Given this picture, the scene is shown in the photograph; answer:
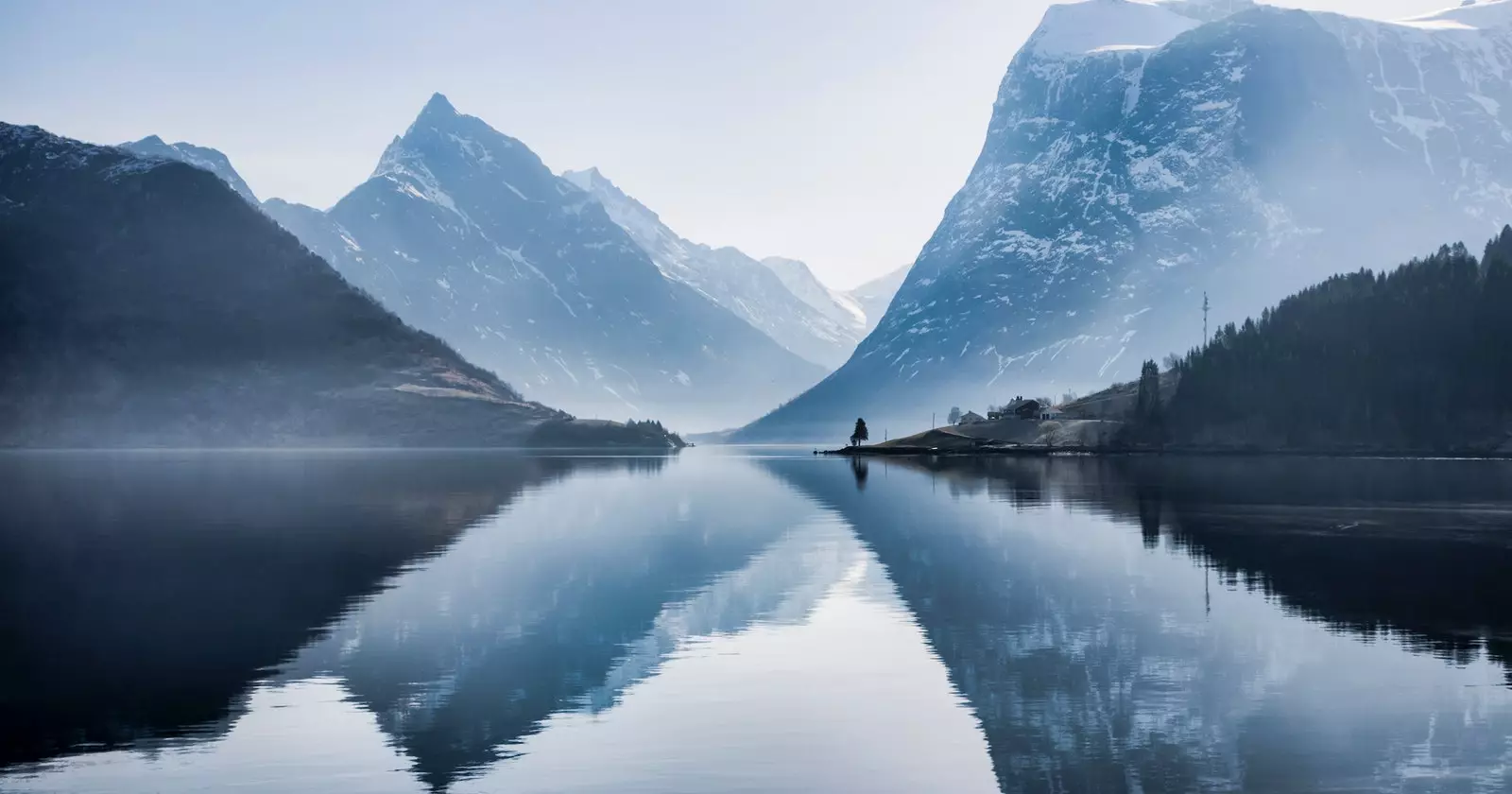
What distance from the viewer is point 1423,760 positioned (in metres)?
36.5

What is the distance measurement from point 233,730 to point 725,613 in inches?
1156

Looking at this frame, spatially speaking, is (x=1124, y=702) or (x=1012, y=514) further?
(x=1012, y=514)

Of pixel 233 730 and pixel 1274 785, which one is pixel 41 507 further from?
pixel 1274 785

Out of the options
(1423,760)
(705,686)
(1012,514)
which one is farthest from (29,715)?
(1012,514)

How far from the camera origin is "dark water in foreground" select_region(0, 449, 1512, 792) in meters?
36.5

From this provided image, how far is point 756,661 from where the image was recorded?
52750 mm

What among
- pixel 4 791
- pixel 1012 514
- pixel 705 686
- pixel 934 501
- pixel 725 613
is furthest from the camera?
pixel 934 501

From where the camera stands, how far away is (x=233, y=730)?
39594 mm

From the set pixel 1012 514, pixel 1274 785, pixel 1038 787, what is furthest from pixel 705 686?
pixel 1012 514

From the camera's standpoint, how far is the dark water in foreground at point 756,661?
120 feet

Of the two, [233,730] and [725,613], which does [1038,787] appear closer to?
[233,730]

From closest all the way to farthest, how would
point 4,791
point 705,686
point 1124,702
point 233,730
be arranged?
point 4,791
point 233,730
point 1124,702
point 705,686

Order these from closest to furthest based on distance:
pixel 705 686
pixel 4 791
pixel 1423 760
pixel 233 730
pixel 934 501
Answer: pixel 4 791, pixel 1423 760, pixel 233 730, pixel 705 686, pixel 934 501

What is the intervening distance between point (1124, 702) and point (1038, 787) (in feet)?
35.4
